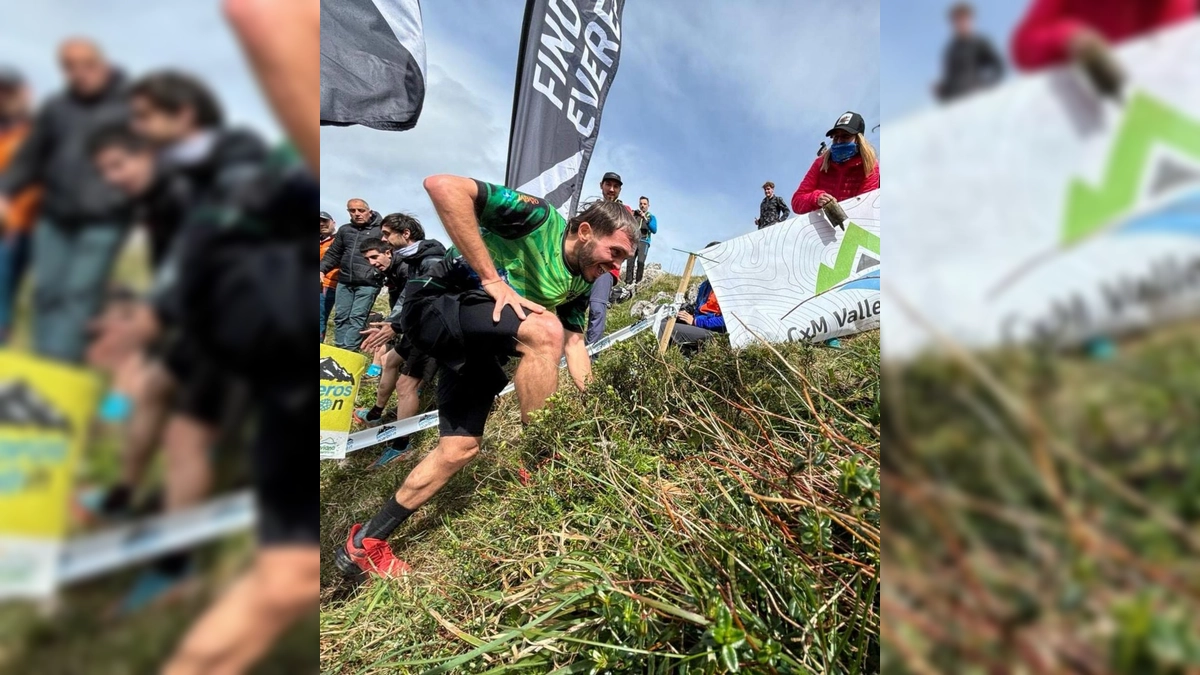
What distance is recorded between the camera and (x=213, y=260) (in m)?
0.26

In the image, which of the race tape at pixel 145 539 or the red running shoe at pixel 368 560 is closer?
the race tape at pixel 145 539

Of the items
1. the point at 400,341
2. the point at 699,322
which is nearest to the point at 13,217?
the point at 400,341

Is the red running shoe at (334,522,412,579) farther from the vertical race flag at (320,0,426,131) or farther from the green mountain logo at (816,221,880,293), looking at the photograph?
the green mountain logo at (816,221,880,293)

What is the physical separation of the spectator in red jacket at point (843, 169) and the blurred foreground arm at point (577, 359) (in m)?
2.21

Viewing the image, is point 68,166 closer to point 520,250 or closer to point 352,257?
point 520,250

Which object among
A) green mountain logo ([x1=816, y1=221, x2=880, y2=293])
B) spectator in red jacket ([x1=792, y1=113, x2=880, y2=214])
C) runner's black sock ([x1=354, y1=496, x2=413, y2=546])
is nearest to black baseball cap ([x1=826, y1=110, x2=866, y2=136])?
spectator in red jacket ([x1=792, y1=113, x2=880, y2=214])

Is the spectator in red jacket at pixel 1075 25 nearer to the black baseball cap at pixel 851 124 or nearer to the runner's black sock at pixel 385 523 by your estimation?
the runner's black sock at pixel 385 523

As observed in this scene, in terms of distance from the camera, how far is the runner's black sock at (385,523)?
7.45ft

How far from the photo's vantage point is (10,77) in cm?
24

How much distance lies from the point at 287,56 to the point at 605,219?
91.2 inches

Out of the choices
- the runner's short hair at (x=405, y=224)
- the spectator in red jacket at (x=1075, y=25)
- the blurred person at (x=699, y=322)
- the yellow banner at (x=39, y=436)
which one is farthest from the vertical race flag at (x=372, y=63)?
the spectator in red jacket at (x=1075, y=25)

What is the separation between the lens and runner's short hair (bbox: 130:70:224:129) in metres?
0.26

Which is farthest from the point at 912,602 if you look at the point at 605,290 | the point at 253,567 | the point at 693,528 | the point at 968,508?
the point at 605,290

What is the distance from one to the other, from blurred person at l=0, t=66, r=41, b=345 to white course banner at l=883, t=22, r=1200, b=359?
460 millimetres
